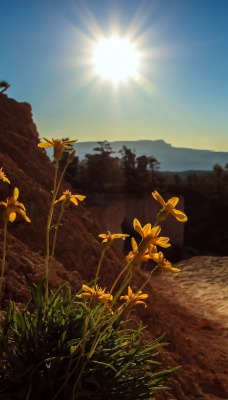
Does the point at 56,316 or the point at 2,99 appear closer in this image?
the point at 56,316

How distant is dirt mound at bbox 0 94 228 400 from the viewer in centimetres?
463

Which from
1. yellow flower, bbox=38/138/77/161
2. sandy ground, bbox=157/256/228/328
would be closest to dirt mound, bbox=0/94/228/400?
sandy ground, bbox=157/256/228/328

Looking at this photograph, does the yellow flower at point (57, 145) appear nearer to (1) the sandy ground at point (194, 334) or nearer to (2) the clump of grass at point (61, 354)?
(2) the clump of grass at point (61, 354)

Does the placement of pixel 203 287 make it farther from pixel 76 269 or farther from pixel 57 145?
pixel 57 145

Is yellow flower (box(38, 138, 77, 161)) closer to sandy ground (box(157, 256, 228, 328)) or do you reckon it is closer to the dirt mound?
the dirt mound

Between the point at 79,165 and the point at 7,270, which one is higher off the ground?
the point at 79,165

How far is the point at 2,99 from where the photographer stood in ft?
38.2

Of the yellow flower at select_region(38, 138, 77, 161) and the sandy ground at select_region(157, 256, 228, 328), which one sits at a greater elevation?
the yellow flower at select_region(38, 138, 77, 161)

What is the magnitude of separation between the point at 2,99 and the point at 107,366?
10213 mm

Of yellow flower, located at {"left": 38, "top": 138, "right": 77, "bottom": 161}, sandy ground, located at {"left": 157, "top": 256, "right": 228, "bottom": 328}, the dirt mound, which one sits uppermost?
yellow flower, located at {"left": 38, "top": 138, "right": 77, "bottom": 161}

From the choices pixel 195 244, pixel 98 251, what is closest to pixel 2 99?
pixel 98 251

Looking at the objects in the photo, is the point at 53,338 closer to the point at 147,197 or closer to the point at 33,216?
the point at 33,216

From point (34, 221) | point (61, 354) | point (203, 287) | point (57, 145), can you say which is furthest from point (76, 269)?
point (203, 287)

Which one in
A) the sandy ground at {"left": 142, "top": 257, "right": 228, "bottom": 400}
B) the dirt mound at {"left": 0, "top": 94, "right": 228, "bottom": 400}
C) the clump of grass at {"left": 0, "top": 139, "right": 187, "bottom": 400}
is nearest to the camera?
the clump of grass at {"left": 0, "top": 139, "right": 187, "bottom": 400}
